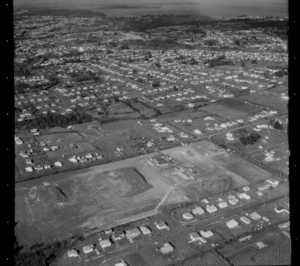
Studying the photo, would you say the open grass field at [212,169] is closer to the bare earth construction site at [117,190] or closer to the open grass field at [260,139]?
the bare earth construction site at [117,190]

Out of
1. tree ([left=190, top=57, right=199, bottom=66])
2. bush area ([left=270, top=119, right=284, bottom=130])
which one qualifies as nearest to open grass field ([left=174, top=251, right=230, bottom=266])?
bush area ([left=270, top=119, right=284, bottom=130])

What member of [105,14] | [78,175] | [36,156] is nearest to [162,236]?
[78,175]

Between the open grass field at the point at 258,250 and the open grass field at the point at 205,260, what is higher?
the open grass field at the point at 258,250

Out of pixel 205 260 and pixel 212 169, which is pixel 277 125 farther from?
pixel 205 260

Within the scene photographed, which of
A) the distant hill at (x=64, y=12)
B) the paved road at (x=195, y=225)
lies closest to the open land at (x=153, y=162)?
the paved road at (x=195, y=225)

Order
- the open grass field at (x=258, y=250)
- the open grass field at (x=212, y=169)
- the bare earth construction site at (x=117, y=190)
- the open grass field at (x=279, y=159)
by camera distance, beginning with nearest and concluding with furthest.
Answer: the open grass field at (x=258, y=250) < the bare earth construction site at (x=117, y=190) < the open grass field at (x=212, y=169) < the open grass field at (x=279, y=159)
